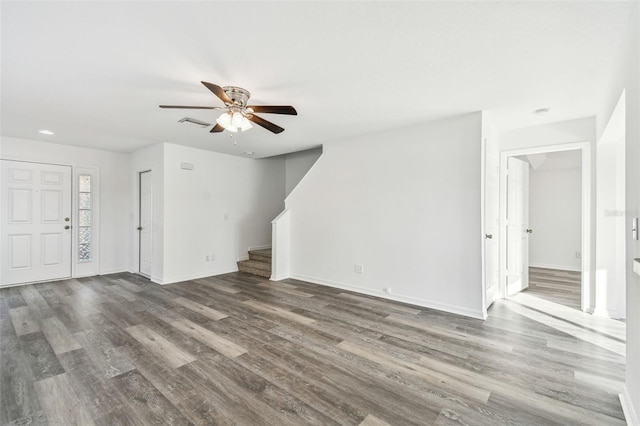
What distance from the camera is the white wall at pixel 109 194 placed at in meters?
5.17

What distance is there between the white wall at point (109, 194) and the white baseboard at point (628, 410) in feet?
23.6

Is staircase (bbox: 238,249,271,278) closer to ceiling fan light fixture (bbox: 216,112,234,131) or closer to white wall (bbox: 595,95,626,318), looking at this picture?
ceiling fan light fixture (bbox: 216,112,234,131)

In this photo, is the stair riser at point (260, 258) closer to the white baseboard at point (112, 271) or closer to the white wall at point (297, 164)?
the white wall at point (297, 164)

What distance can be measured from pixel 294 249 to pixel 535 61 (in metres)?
4.23

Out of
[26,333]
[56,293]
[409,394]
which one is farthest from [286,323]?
[56,293]

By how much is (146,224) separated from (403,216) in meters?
4.78

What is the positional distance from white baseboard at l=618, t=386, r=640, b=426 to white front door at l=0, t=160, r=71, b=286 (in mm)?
7349

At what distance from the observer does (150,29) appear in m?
1.80

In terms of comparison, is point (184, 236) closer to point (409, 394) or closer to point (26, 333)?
point (26, 333)

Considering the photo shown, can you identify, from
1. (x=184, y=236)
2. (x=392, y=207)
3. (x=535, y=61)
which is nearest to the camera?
(x=535, y=61)

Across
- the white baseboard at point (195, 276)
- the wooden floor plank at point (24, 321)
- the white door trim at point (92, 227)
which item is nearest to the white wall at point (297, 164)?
the white baseboard at point (195, 276)

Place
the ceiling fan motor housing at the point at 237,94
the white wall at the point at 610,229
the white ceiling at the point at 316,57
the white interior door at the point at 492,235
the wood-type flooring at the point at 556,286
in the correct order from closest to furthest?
1. the white ceiling at the point at 316,57
2. the ceiling fan motor housing at the point at 237,94
3. the white wall at the point at 610,229
4. the white interior door at the point at 492,235
5. the wood-type flooring at the point at 556,286

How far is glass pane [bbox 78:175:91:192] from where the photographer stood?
5324mm

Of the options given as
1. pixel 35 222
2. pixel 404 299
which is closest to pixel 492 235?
pixel 404 299
